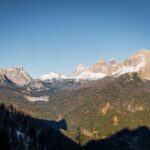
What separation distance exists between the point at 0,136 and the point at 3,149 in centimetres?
577

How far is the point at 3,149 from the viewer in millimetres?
66875

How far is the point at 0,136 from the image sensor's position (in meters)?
72.2

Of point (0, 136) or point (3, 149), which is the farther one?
point (0, 136)
